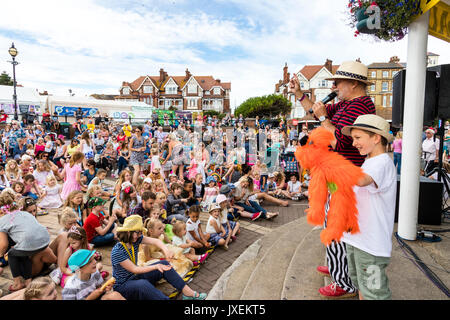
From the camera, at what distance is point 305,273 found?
3.11 m

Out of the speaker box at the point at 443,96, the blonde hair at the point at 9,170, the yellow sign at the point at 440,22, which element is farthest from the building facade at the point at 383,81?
the blonde hair at the point at 9,170

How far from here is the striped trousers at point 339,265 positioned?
2400 millimetres

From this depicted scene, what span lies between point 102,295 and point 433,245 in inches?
164

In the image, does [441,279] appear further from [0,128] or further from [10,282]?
[0,128]

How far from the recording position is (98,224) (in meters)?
4.79

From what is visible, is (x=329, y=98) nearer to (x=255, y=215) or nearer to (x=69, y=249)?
(x=69, y=249)

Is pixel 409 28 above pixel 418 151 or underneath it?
above

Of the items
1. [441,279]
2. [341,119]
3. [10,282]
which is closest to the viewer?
[341,119]

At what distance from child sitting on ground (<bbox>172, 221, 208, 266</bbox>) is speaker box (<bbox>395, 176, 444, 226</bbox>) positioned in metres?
3.34

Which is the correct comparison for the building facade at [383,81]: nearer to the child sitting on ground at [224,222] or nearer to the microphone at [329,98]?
the child sitting on ground at [224,222]

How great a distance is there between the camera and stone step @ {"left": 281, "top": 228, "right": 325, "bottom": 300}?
2.73m

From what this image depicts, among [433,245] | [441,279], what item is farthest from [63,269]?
[433,245]

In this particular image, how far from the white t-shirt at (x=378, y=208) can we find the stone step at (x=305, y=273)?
0.97 m

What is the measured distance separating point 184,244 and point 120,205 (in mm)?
2161
